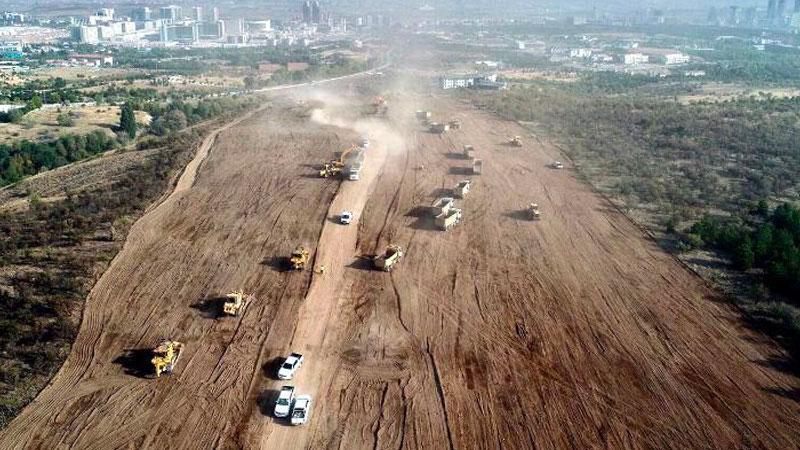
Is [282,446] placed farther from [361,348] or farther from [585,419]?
[585,419]

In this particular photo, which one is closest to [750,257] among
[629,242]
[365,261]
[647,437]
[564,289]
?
[629,242]

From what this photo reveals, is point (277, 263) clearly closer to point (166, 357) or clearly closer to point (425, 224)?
point (166, 357)

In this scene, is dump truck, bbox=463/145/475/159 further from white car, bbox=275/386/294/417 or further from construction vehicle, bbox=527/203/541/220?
white car, bbox=275/386/294/417

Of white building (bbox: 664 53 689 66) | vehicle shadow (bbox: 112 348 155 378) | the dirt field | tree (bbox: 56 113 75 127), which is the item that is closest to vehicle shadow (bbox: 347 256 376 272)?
the dirt field

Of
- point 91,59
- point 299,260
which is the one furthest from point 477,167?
point 91,59

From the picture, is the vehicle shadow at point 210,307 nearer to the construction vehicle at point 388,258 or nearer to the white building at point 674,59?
the construction vehicle at point 388,258

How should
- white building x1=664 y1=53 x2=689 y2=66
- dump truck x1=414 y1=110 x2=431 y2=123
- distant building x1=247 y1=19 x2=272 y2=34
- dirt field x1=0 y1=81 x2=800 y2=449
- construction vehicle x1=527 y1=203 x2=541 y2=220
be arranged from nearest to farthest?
dirt field x1=0 y1=81 x2=800 y2=449
construction vehicle x1=527 y1=203 x2=541 y2=220
dump truck x1=414 y1=110 x2=431 y2=123
white building x1=664 y1=53 x2=689 y2=66
distant building x1=247 y1=19 x2=272 y2=34

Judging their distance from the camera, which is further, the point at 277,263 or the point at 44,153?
the point at 44,153
